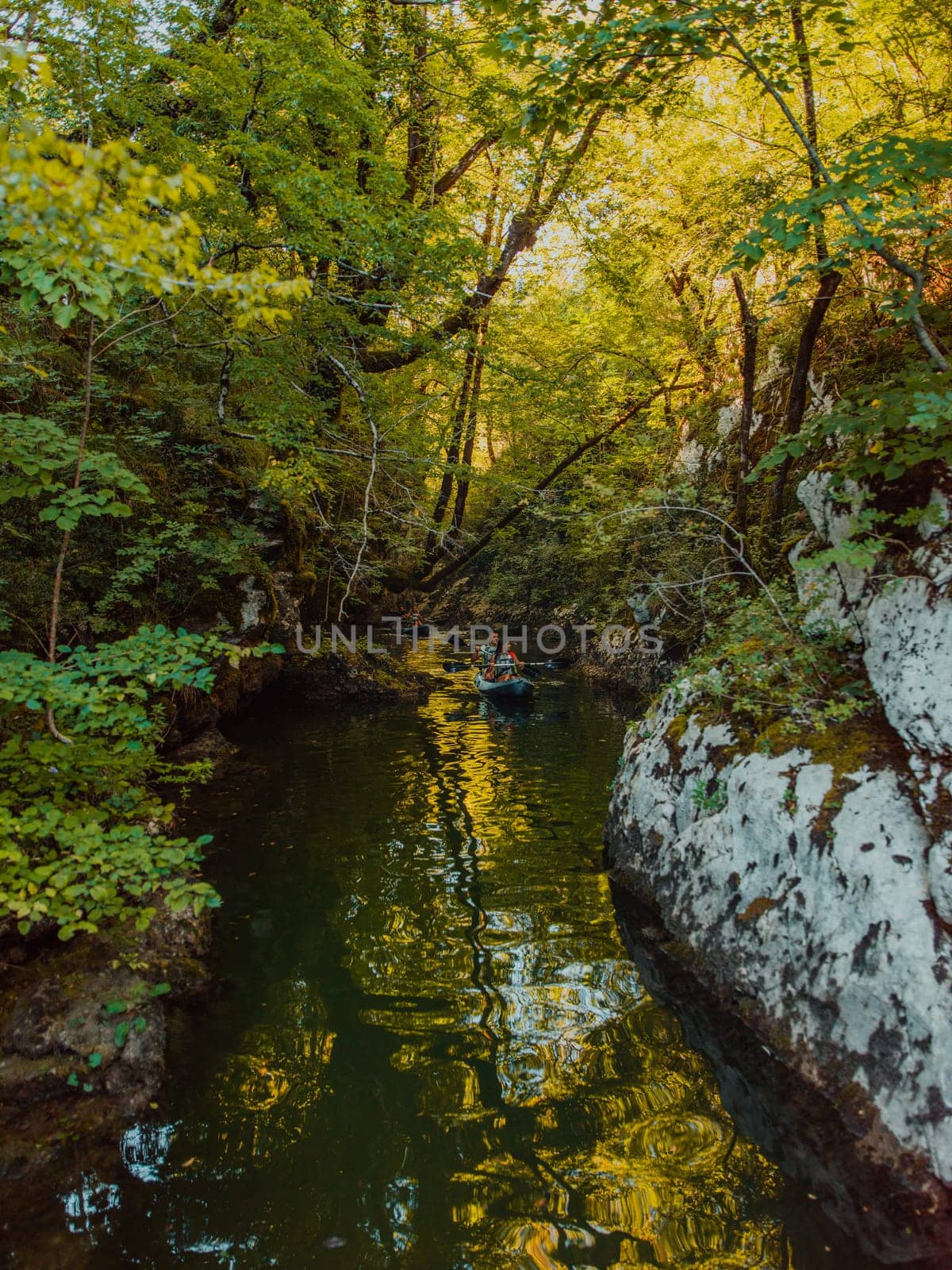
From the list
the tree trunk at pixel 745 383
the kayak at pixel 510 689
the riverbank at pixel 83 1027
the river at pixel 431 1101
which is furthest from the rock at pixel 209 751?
the tree trunk at pixel 745 383

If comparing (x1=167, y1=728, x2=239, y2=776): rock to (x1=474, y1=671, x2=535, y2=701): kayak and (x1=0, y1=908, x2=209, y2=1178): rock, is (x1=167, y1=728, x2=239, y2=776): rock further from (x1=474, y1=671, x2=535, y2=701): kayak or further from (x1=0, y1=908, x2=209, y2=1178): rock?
(x1=474, y1=671, x2=535, y2=701): kayak

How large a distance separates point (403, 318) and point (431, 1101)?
10.4 meters

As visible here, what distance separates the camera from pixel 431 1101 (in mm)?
4082

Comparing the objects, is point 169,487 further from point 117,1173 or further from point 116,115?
point 117,1173

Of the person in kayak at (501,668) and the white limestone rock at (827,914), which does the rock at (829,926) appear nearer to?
the white limestone rock at (827,914)

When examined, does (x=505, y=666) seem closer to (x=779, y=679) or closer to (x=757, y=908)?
(x=779, y=679)

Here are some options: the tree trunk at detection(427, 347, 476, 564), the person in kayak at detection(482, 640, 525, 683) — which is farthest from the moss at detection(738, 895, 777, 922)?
the person in kayak at detection(482, 640, 525, 683)

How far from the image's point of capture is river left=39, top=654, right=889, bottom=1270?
320 cm

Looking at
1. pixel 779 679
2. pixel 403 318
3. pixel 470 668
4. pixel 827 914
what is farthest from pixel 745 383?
pixel 470 668

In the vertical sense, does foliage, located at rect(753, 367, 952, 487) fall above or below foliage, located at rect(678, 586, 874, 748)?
above

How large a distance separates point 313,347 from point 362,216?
3.12 meters

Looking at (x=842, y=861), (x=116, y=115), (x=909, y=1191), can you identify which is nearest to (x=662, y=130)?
(x=116, y=115)

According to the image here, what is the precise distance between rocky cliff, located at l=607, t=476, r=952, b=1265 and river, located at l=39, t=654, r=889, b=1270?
0.56 m

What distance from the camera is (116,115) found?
25.0ft
